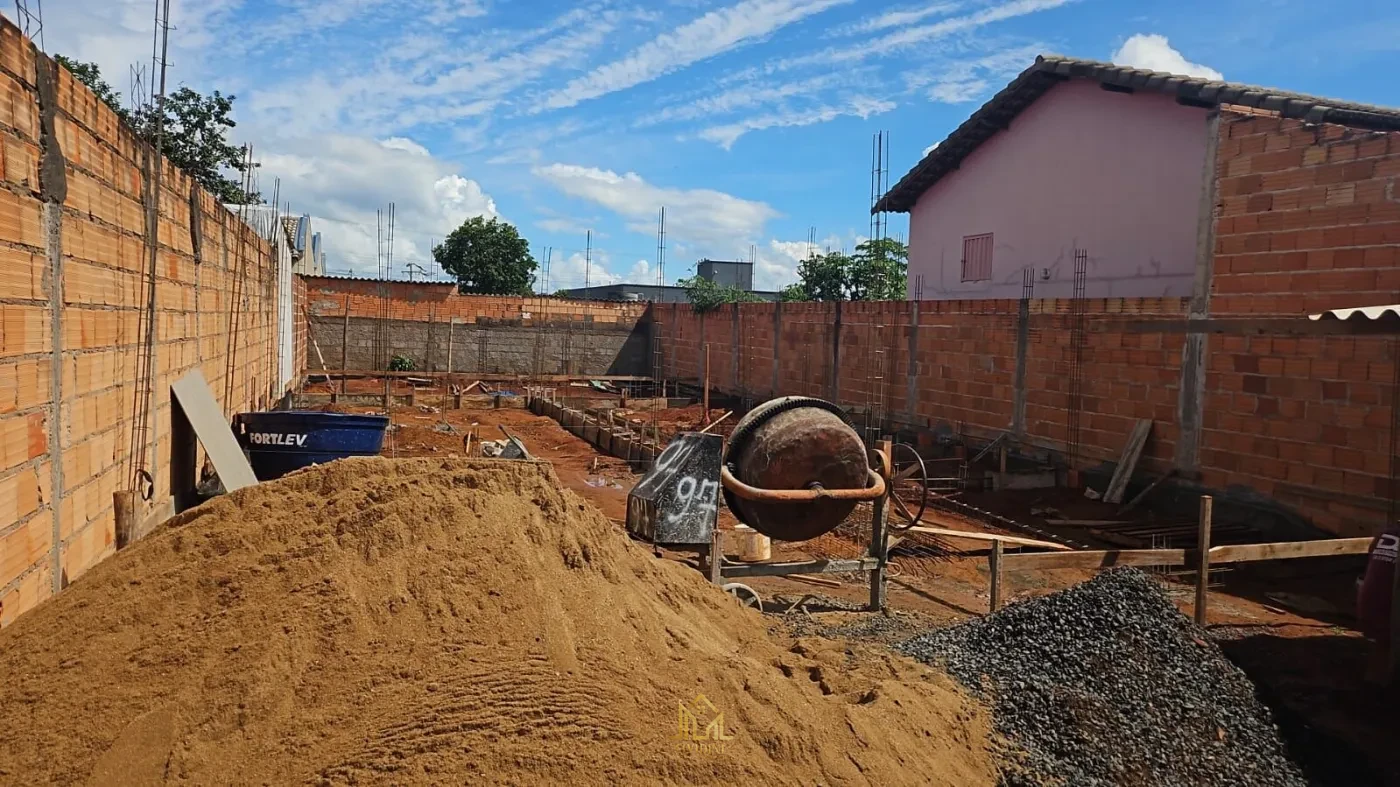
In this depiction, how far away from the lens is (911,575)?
7.55 m

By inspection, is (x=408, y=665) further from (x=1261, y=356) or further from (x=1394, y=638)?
(x=1261, y=356)

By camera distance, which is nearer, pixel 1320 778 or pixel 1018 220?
pixel 1320 778

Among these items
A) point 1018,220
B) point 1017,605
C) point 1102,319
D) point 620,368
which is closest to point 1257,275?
point 1102,319

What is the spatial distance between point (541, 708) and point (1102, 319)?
920cm

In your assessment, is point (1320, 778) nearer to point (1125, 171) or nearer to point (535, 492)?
point (535, 492)

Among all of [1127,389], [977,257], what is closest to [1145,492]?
[1127,389]

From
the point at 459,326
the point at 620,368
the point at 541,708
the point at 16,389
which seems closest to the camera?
the point at 541,708

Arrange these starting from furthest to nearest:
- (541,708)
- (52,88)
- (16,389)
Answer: (52,88), (16,389), (541,708)

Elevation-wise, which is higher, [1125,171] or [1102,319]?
[1125,171]

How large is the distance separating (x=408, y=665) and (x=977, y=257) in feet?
51.7

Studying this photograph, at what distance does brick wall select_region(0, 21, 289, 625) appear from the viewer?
296cm

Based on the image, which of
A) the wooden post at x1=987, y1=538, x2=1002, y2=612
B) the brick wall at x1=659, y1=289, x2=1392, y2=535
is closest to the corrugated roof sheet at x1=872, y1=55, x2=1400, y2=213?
the brick wall at x1=659, y1=289, x2=1392, y2=535
